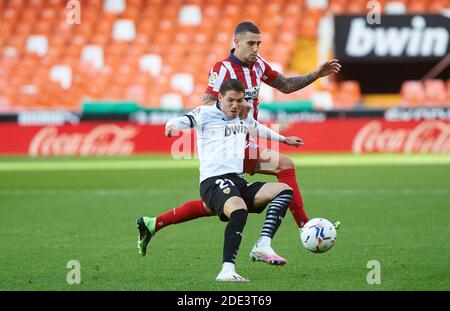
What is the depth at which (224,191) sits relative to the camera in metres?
7.42

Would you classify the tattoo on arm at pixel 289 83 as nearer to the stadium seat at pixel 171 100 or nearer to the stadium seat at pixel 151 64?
the stadium seat at pixel 171 100

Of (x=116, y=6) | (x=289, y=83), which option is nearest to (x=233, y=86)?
(x=289, y=83)

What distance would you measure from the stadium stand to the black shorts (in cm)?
1814

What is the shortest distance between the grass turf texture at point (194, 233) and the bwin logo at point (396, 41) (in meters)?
6.86

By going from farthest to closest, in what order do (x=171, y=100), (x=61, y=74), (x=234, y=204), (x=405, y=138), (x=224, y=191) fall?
1. (x=61, y=74)
2. (x=171, y=100)
3. (x=405, y=138)
4. (x=224, y=191)
5. (x=234, y=204)

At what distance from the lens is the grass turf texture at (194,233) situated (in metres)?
7.09

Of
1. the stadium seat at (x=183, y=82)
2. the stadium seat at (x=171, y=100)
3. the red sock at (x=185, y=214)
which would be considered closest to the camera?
the red sock at (x=185, y=214)

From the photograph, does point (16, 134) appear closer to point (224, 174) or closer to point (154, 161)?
point (154, 161)

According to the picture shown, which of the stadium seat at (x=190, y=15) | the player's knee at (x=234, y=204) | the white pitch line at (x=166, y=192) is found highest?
the stadium seat at (x=190, y=15)

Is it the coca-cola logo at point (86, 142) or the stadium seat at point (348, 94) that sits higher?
the stadium seat at point (348, 94)

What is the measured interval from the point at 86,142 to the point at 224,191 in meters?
17.2

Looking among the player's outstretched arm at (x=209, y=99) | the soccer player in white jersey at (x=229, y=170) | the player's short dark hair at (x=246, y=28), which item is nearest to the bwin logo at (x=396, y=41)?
the player's short dark hair at (x=246, y=28)

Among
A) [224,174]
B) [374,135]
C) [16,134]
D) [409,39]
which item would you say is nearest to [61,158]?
[16,134]

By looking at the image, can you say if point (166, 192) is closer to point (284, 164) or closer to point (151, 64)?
→ point (284, 164)
